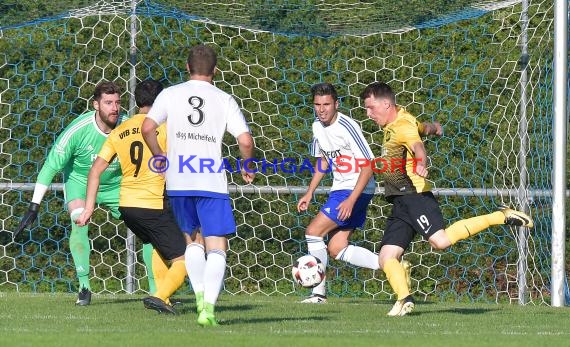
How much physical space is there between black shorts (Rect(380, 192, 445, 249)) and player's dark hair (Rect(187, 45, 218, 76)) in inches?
77.3

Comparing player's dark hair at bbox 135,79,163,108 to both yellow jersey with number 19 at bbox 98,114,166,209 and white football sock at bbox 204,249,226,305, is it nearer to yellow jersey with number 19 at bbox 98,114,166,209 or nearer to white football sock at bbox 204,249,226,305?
yellow jersey with number 19 at bbox 98,114,166,209

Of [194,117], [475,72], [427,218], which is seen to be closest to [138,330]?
[194,117]

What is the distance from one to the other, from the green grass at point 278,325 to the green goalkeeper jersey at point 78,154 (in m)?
0.95

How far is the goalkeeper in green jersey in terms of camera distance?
918 centimetres

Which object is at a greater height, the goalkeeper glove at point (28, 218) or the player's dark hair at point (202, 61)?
the player's dark hair at point (202, 61)

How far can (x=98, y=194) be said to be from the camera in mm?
9414

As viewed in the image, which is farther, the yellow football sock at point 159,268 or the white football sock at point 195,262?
the yellow football sock at point 159,268

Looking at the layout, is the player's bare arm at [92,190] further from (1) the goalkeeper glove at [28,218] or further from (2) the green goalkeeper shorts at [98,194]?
(2) the green goalkeeper shorts at [98,194]

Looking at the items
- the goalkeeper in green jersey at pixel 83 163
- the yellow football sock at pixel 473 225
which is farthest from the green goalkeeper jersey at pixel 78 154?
the yellow football sock at pixel 473 225

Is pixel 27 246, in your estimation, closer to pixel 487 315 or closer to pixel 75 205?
pixel 75 205

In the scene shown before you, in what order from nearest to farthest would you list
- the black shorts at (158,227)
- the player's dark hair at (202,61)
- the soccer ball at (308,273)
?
1. the player's dark hair at (202,61)
2. the black shorts at (158,227)
3. the soccer ball at (308,273)

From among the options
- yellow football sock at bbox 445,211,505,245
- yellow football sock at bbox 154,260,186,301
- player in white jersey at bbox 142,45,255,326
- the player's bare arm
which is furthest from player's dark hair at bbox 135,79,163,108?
yellow football sock at bbox 445,211,505,245

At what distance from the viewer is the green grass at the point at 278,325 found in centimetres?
646

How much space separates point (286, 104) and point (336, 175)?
7.63 ft
